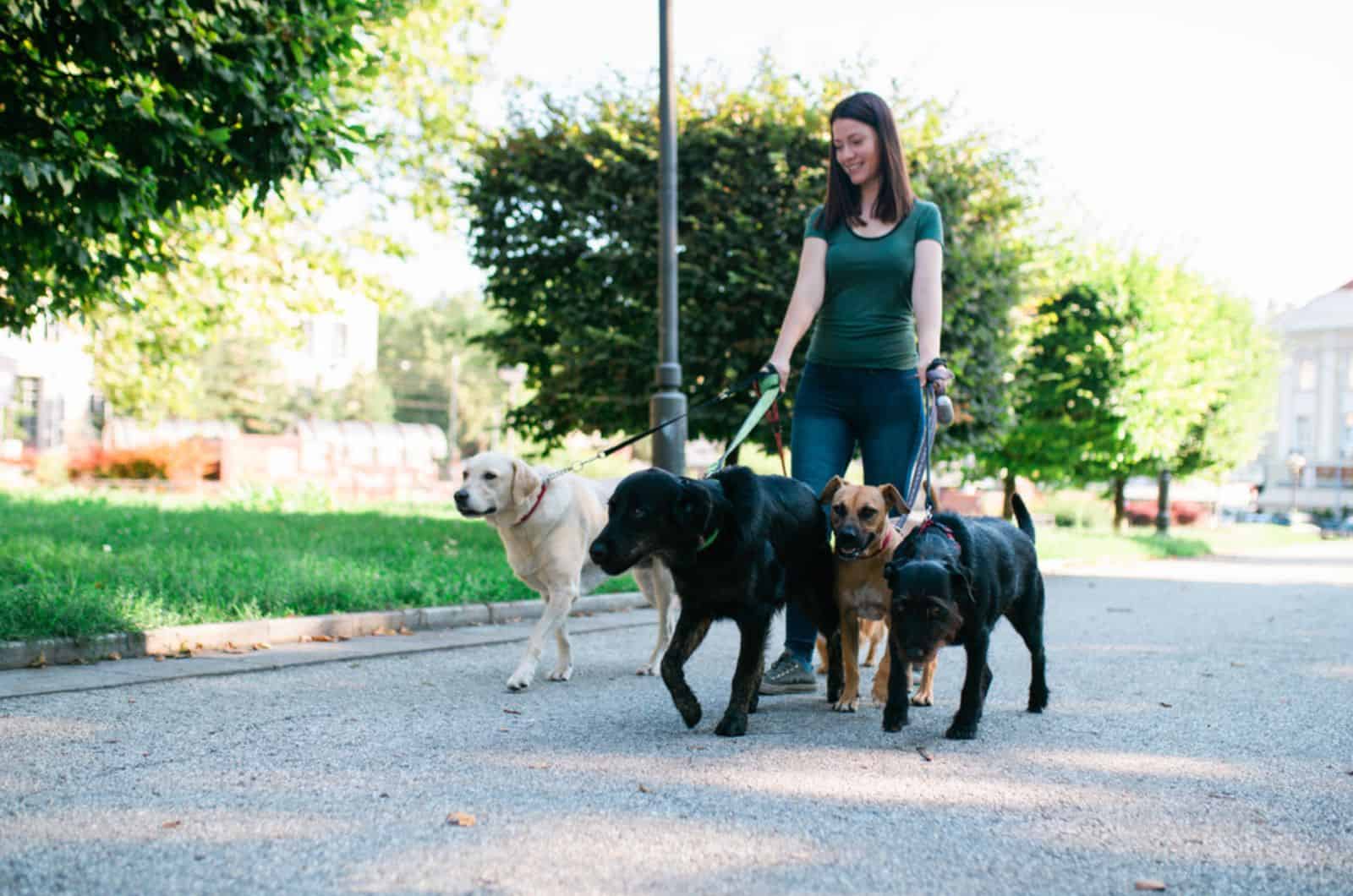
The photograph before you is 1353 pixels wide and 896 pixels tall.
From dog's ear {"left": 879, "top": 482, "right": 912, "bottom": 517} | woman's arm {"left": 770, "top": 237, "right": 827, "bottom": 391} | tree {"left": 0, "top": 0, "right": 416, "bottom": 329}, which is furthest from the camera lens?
tree {"left": 0, "top": 0, "right": 416, "bottom": 329}

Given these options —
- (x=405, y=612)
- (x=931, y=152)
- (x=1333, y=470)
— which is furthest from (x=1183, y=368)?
(x=1333, y=470)

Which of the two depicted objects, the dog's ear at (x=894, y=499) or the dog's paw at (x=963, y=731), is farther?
the dog's ear at (x=894, y=499)

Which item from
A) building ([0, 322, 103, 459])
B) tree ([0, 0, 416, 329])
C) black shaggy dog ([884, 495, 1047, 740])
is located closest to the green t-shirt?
black shaggy dog ([884, 495, 1047, 740])

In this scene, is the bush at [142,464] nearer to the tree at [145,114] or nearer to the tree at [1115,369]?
the tree at [1115,369]

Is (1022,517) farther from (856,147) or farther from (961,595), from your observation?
(856,147)

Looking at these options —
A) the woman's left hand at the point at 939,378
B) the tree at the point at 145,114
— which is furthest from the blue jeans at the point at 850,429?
the tree at the point at 145,114

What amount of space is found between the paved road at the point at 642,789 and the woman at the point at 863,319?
111 cm

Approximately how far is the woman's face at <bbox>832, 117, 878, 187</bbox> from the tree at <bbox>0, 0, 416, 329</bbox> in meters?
4.77

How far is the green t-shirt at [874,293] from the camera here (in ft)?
18.5

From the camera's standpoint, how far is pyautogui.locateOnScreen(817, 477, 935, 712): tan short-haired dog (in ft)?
16.4

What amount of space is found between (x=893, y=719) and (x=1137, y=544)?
71.9 ft

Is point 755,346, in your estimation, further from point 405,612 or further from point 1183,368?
point 1183,368

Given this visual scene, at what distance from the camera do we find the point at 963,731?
4.83 metres

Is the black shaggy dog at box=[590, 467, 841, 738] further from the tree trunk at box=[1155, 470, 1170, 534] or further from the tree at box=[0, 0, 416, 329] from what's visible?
the tree trunk at box=[1155, 470, 1170, 534]
